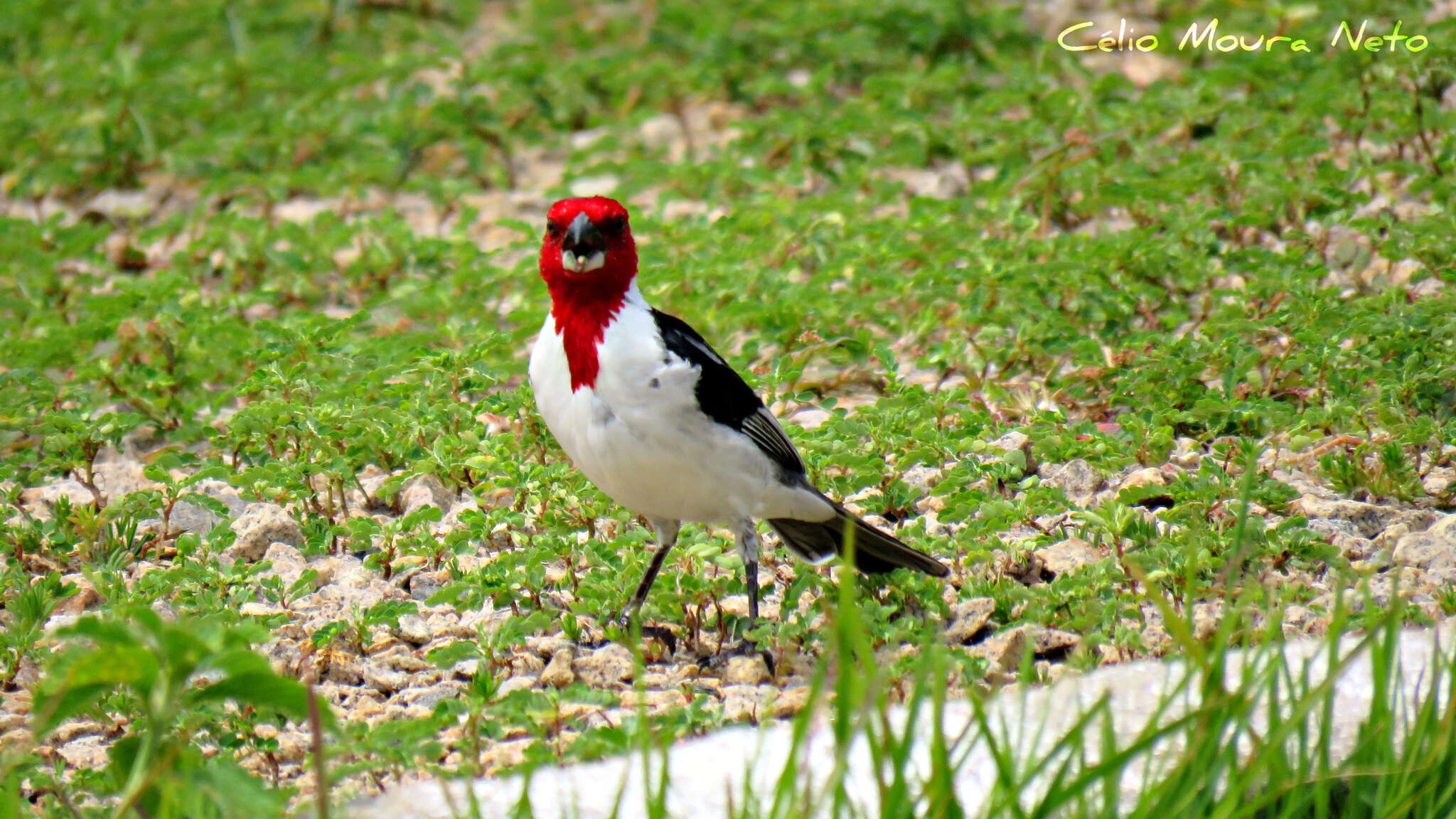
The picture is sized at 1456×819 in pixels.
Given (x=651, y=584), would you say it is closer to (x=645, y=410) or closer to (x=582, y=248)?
(x=645, y=410)

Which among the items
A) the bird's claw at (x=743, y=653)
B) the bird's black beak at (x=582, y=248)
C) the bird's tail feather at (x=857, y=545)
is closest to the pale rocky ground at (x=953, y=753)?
the bird's claw at (x=743, y=653)

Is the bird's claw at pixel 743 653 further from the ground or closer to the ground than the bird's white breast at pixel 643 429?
closer to the ground

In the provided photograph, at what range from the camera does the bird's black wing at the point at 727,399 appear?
374 centimetres

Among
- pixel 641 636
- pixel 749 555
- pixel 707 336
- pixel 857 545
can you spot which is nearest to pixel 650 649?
pixel 641 636

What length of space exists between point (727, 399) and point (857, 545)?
53cm

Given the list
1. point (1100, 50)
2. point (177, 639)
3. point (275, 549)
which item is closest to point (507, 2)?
point (1100, 50)

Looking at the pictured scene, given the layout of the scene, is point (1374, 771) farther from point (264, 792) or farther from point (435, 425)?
point (435, 425)

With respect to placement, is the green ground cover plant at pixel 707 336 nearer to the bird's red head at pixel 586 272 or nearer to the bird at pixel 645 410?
the bird at pixel 645 410

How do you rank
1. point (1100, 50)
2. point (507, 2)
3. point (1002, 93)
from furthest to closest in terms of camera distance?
point (507, 2) → point (1100, 50) → point (1002, 93)

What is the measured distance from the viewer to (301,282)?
6.14 metres

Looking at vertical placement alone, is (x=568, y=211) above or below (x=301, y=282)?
below

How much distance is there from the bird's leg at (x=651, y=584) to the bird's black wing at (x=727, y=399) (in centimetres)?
35

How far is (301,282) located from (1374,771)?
4.84 m

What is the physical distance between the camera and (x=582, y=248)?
369 centimetres
